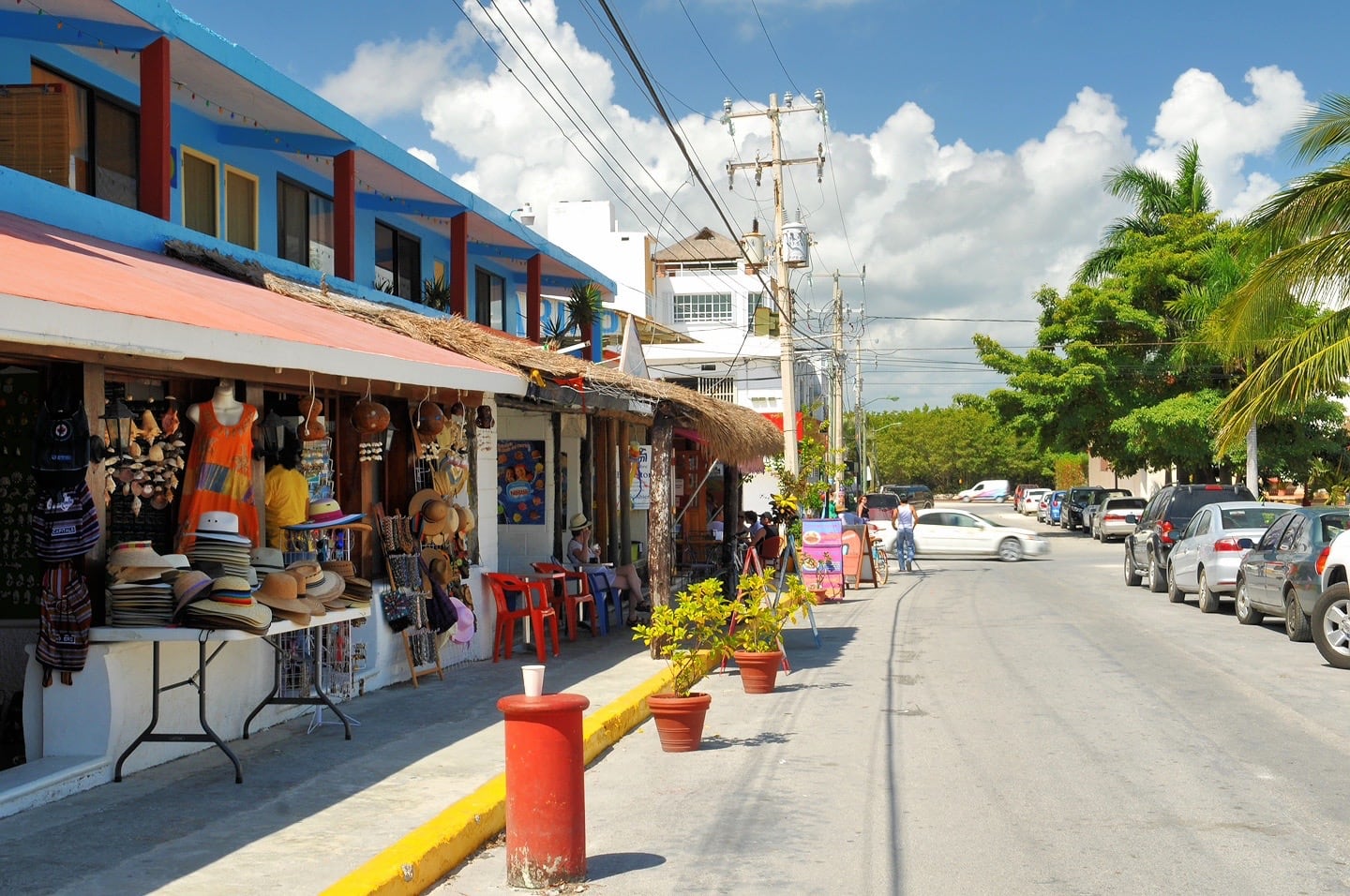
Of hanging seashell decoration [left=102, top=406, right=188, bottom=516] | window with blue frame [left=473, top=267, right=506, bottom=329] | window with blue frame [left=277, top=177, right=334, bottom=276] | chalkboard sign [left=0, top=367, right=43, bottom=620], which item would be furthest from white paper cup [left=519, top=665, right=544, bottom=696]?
window with blue frame [left=473, top=267, right=506, bottom=329]

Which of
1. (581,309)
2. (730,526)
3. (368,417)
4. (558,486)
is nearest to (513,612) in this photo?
(368,417)

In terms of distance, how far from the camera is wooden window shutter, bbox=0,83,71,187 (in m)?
10.8

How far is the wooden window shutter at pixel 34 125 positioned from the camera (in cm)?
1077

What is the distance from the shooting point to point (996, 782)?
7.98m

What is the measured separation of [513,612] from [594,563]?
3609mm

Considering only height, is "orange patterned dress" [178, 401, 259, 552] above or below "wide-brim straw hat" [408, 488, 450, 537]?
above

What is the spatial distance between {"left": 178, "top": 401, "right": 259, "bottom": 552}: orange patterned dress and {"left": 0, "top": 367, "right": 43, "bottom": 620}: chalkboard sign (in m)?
0.93

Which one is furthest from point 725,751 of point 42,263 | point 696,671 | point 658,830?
point 42,263

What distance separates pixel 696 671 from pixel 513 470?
836cm

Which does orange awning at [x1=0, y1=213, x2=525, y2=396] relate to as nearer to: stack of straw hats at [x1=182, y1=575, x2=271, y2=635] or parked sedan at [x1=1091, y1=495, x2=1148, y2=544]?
stack of straw hats at [x1=182, y1=575, x2=271, y2=635]

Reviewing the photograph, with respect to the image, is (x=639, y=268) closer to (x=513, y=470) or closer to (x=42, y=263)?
(x=513, y=470)

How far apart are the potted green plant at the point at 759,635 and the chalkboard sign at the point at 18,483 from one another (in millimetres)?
5610

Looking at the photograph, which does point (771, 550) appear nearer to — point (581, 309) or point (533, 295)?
point (581, 309)

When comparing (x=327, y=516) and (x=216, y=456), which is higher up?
(x=216, y=456)
